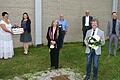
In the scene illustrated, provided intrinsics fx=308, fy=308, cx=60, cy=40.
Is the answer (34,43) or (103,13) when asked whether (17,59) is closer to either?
(34,43)

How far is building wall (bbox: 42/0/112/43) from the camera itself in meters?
17.3

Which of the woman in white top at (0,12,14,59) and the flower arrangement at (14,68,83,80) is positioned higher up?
the woman in white top at (0,12,14,59)

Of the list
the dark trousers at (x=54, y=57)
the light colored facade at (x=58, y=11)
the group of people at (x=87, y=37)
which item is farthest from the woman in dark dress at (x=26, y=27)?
the dark trousers at (x=54, y=57)

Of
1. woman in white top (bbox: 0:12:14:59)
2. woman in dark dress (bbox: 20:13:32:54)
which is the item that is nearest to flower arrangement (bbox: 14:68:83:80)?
woman in white top (bbox: 0:12:14:59)

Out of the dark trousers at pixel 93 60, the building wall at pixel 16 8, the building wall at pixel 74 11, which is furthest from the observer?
the building wall at pixel 74 11

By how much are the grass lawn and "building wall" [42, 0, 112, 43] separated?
138 inches

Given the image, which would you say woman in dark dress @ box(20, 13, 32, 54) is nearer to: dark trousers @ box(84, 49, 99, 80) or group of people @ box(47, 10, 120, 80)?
group of people @ box(47, 10, 120, 80)

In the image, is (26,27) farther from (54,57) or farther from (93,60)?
(93,60)

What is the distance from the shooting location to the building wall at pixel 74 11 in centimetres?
1727

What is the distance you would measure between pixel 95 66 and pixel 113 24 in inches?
160

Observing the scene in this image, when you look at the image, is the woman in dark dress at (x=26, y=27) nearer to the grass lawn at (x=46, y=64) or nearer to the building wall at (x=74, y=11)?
the grass lawn at (x=46, y=64)

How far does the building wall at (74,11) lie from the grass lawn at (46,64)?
3497 mm

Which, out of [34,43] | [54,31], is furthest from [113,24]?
[34,43]

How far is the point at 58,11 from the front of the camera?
17.8m
